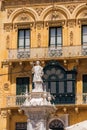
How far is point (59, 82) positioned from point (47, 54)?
2.14 meters

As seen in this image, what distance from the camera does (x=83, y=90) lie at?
30.6 m

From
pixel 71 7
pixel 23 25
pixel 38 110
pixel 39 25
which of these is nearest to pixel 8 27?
pixel 23 25

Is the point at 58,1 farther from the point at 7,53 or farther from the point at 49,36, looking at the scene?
the point at 7,53

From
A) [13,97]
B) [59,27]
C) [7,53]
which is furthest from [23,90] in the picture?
[59,27]

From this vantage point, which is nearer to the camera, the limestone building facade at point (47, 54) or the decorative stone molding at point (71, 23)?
the limestone building facade at point (47, 54)

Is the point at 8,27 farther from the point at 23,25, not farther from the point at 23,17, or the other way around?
the point at 23,17

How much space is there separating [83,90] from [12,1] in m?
8.17

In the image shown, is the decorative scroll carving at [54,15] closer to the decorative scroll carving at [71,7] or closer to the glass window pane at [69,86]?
the decorative scroll carving at [71,7]

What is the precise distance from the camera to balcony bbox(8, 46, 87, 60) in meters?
30.8

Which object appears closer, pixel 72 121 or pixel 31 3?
pixel 72 121

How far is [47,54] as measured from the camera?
31.2 m

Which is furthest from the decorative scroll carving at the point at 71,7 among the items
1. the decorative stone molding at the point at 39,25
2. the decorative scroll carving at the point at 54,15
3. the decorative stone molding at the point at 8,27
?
the decorative stone molding at the point at 8,27

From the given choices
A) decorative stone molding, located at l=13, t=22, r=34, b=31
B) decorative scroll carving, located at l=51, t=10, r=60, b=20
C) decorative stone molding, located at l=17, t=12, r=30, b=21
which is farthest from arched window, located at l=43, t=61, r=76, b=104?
decorative stone molding, located at l=17, t=12, r=30, b=21

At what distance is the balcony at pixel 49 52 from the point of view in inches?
1211
